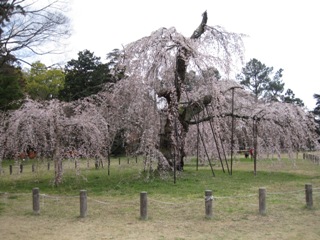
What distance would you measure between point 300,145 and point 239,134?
4.18 meters

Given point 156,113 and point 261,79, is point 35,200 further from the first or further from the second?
point 261,79

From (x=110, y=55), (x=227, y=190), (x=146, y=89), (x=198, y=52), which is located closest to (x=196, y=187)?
(x=227, y=190)

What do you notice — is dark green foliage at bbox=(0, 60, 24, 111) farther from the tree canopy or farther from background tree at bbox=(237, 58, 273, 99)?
background tree at bbox=(237, 58, 273, 99)

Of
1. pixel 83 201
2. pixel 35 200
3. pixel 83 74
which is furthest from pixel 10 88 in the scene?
pixel 83 201

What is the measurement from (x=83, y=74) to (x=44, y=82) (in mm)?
11169

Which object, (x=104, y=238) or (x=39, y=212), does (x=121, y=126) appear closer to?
(x=39, y=212)

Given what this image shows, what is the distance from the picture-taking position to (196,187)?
487 inches

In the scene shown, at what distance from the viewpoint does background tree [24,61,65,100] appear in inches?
1690

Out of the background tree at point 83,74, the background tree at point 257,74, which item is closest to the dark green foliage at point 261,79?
the background tree at point 257,74

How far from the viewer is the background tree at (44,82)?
42938mm

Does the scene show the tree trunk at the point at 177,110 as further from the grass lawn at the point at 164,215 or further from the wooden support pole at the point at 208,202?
the wooden support pole at the point at 208,202

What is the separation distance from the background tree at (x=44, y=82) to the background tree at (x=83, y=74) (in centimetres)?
699

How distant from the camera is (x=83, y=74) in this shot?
117ft

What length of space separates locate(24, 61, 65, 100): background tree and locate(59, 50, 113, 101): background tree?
6.99 m
